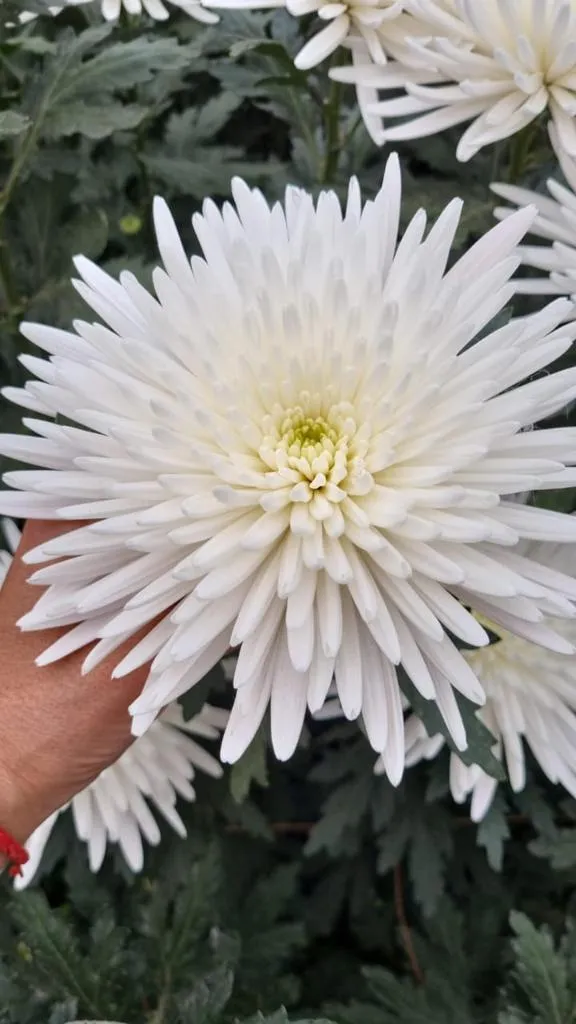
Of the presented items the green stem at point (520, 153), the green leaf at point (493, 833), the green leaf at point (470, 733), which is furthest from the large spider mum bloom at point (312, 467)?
the green leaf at point (493, 833)

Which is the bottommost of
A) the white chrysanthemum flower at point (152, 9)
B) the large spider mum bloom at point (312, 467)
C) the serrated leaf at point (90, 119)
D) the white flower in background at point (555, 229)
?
the large spider mum bloom at point (312, 467)

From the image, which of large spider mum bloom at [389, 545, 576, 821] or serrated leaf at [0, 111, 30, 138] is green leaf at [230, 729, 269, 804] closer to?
large spider mum bloom at [389, 545, 576, 821]

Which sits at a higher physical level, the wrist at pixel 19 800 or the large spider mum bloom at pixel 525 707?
the large spider mum bloom at pixel 525 707

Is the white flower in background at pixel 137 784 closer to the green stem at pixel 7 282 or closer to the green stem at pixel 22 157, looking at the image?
the green stem at pixel 7 282

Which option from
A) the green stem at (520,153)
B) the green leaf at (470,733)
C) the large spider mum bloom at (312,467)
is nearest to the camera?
the large spider mum bloom at (312,467)

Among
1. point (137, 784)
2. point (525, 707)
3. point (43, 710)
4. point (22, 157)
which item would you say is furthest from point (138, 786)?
point (22, 157)

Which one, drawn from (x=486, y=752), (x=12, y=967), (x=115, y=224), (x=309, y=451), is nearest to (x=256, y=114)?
→ (x=115, y=224)

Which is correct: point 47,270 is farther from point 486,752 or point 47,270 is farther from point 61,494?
point 486,752
